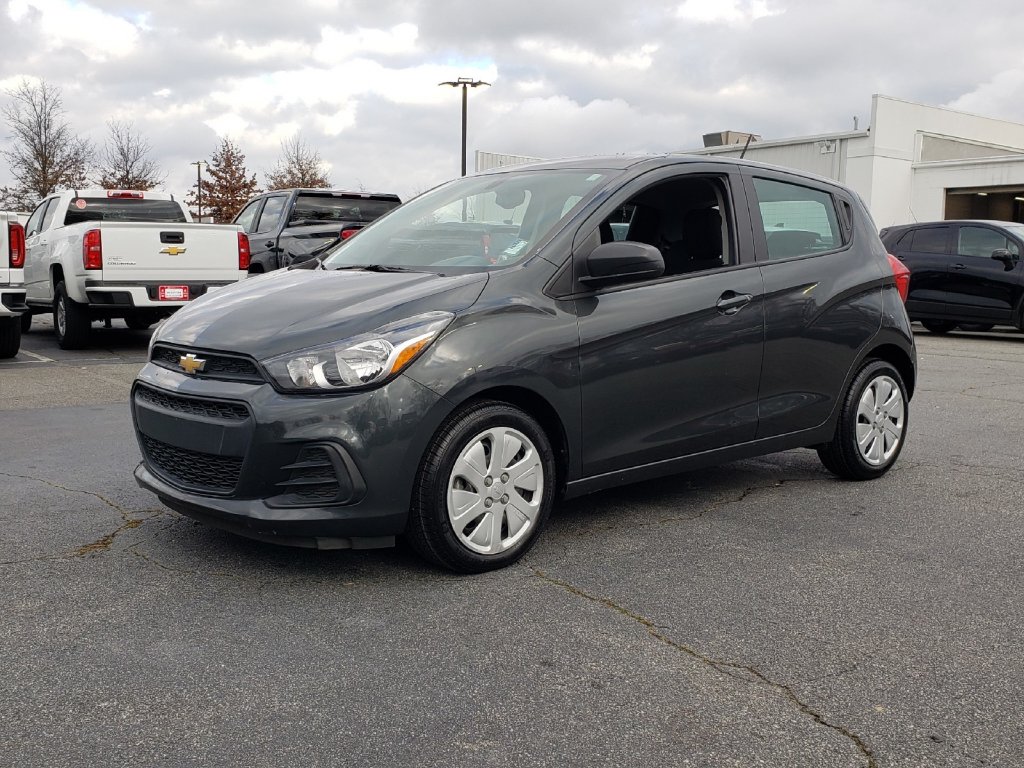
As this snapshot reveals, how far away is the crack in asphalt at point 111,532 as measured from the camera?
14.2ft

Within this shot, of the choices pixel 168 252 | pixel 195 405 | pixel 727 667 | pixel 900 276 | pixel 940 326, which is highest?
pixel 168 252

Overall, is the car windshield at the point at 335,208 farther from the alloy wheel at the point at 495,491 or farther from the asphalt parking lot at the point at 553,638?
the alloy wheel at the point at 495,491

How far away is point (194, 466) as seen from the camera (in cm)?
410

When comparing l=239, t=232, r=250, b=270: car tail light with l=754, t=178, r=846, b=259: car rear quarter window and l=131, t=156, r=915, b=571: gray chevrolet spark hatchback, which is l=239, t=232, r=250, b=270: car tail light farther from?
l=754, t=178, r=846, b=259: car rear quarter window

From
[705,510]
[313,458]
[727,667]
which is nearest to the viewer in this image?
[727,667]

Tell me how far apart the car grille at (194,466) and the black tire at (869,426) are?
3.20 metres

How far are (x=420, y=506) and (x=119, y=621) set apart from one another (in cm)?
110

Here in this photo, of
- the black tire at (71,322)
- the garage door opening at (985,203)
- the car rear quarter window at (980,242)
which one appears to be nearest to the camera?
the black tire at (71,322)

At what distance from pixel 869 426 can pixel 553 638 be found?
2971 millimetres

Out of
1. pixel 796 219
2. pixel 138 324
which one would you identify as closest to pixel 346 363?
pixel 796 219

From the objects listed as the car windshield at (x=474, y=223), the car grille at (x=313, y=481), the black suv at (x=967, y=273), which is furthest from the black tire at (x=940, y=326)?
the car grille at (x=313, y=481)

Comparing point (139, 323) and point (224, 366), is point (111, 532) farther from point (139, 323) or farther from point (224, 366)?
point (139, 323)

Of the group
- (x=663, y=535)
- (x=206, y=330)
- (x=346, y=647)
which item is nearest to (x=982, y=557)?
(x=663, y=535)

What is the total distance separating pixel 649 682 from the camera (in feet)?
10.4
